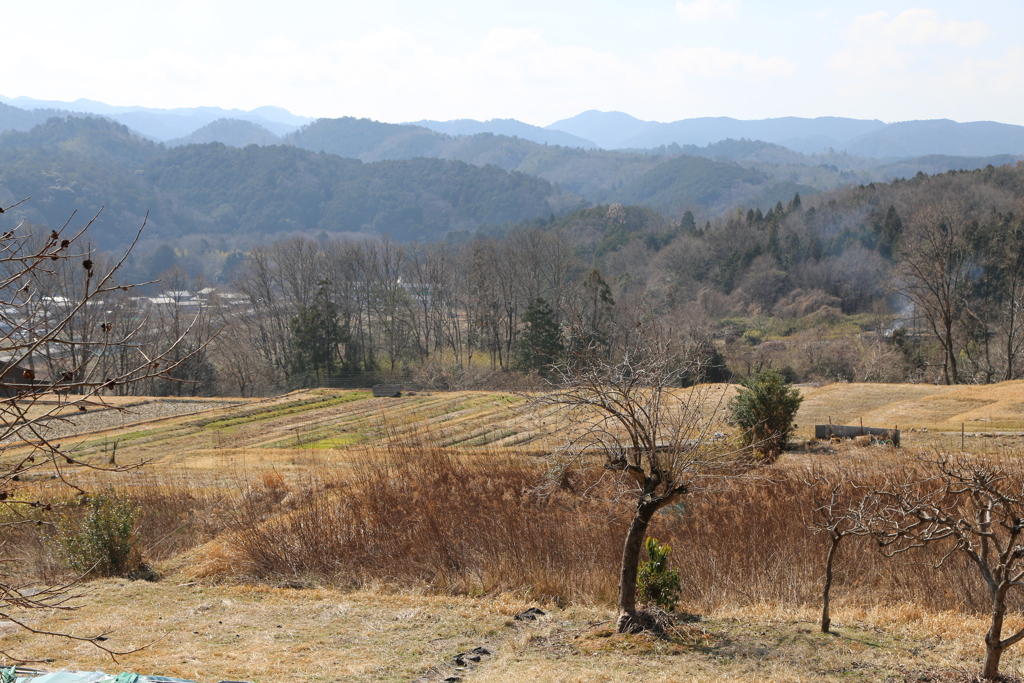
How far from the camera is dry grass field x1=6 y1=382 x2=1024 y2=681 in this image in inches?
280

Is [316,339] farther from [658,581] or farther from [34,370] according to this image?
[34,370]

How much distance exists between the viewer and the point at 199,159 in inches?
7510

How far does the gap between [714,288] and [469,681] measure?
8043cm

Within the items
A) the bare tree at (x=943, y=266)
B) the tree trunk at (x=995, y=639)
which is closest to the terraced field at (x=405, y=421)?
the bare tree at (x=943, y=266)

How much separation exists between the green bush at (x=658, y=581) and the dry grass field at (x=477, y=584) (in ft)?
1.18

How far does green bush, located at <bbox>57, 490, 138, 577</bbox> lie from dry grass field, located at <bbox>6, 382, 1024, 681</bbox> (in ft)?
1.66

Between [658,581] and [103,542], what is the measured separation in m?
8.98

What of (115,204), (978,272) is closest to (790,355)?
(978,272)

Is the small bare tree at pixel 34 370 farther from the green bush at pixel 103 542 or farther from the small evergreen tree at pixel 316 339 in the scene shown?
the small evergreen tree at pixel 316 339

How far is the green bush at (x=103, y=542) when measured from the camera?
1129 cm

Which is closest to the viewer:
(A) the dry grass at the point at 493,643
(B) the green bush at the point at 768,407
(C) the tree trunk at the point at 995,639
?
(C) the tree trunk at the point at 995,639

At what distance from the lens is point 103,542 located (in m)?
11.4

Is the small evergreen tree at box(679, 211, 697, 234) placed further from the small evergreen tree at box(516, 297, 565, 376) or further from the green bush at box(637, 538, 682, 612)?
the green bush at box(637, 538, 682, 612)

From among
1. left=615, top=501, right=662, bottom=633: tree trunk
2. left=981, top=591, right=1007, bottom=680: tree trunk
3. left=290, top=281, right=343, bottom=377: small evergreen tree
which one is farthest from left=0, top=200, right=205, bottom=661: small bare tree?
left=290, top=281, right=343, bottom=377: small evergreen tree
